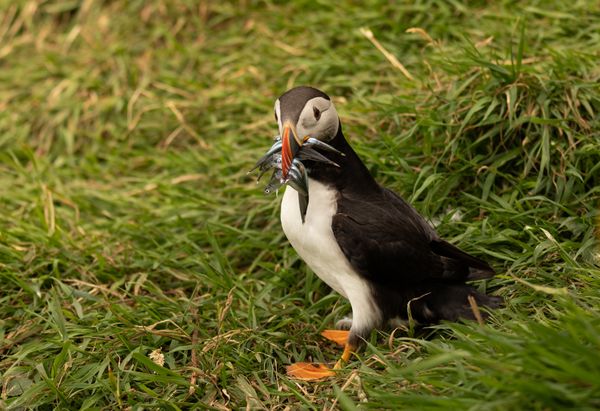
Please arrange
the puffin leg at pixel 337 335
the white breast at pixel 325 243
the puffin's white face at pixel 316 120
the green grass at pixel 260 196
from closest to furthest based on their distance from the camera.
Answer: the green grass at pixel 260 196, the puffin's white face at pixel 316 120, the white breast at pixel 325 243, the puffin leg at pixel 337 335

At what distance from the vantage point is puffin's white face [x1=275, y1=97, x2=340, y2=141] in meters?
3.30

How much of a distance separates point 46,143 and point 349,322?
282 centimetres

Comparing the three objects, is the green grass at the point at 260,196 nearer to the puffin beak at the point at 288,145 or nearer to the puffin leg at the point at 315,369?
the puffin leg at the point at 315,369

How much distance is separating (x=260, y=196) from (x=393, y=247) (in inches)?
49.8

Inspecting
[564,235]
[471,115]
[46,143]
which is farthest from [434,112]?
[46,143]

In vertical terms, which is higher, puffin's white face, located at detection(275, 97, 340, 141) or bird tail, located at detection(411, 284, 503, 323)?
puffin's white face, located at detection(275, 97, 340, 141)

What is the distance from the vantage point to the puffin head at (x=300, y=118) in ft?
10.7

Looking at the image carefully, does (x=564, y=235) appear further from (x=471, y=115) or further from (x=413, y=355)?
(x=413, y=355)

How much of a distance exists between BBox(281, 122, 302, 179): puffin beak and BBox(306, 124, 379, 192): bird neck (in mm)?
164

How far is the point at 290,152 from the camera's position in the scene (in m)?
3.25

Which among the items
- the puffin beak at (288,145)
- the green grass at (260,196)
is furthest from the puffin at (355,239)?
the green grass at (260,196)

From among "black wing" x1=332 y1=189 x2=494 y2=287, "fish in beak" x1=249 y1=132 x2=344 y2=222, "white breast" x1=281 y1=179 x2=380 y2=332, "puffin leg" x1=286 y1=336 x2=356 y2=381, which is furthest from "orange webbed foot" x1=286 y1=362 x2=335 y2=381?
"fish in beak" x1=249 y1=132 x2=344 y2=222

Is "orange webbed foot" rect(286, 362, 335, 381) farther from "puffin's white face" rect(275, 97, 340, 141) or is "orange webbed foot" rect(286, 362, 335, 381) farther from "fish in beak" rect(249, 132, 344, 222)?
"puffin's white face" rect(275, 97, 340, 141)

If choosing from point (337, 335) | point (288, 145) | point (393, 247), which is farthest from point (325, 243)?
point (337, 335)
